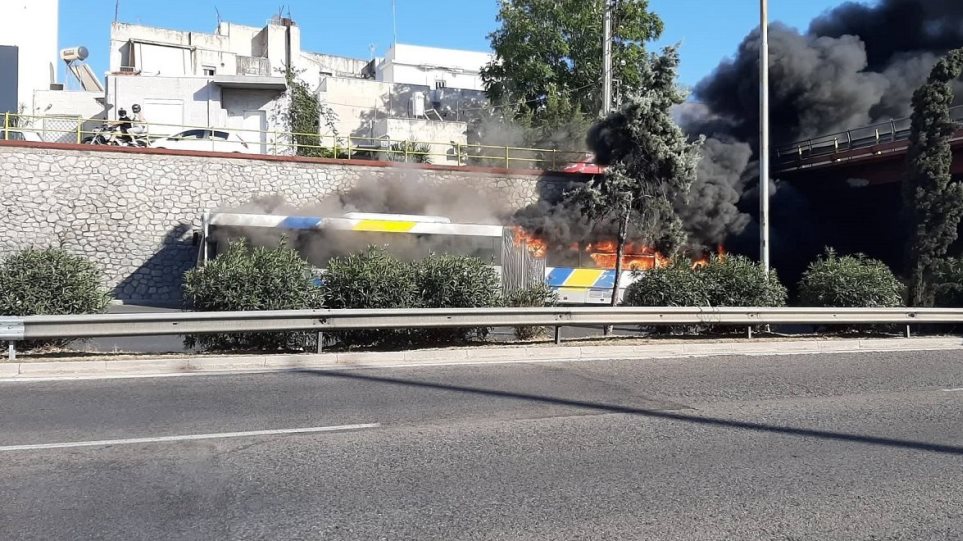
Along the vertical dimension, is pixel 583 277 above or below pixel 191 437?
above

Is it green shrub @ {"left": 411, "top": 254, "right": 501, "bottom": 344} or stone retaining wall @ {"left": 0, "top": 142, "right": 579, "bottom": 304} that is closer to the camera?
green shrub @ {"left": 411, "top": 254, "right": 501, "bottom": 344}

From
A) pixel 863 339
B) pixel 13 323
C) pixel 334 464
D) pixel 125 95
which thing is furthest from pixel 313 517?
pixel 125 95

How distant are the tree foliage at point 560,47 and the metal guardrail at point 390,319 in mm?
32001

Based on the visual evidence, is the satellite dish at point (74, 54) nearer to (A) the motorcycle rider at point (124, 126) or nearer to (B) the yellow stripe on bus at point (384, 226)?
(A) the motorcycle rider at point (124, 126)

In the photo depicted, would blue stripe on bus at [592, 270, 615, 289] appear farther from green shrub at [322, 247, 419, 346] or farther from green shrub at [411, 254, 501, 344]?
green shrub at [322, 247, 419, 346]

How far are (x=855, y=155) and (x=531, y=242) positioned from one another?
11.5m

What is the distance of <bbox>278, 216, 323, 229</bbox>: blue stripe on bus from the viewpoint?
73.4ft

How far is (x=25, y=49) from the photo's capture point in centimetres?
3609

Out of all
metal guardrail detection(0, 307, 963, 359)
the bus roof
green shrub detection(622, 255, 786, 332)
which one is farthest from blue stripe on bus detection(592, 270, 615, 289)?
metal guardrail detection(0, 307, 963, 359)

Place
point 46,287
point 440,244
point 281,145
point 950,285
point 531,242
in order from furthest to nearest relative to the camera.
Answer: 1. point 281,145
2. point 531,242
3. point 440,244
4. point 950,285
5. point 46,287

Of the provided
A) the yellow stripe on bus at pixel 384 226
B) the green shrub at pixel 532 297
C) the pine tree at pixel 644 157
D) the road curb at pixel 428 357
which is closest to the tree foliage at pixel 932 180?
the pine tree at pixel 644 157

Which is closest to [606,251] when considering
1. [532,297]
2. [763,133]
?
[763,133]

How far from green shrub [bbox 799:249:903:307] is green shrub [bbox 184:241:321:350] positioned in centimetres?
948

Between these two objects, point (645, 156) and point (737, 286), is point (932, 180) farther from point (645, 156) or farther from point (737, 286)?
point (737, 286)
